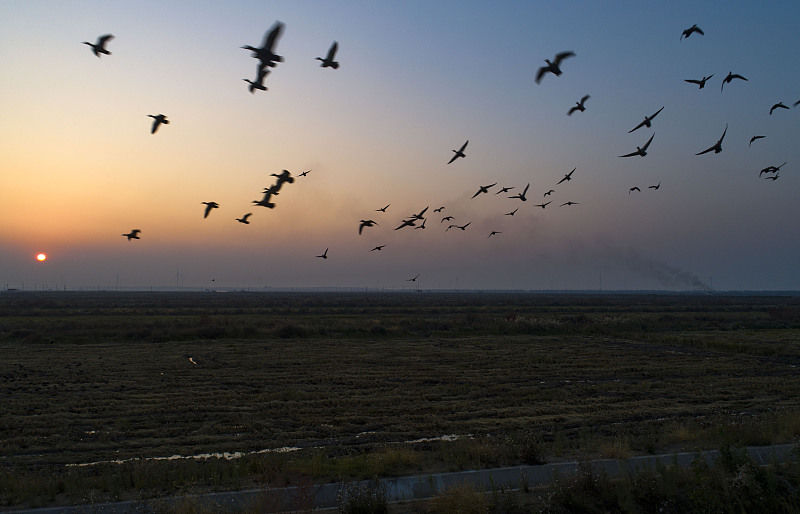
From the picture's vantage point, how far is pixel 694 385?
2497 cm

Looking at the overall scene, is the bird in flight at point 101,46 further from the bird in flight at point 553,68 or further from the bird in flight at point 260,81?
the bird in flight at point 553,68

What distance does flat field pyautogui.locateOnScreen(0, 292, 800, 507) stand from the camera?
12.2m

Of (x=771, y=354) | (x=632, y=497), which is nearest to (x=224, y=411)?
(x=632, y=497)

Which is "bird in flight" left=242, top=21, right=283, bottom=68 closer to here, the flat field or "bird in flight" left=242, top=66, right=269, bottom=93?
"bird in flight" left=242, top=66, right=269, bottom=93

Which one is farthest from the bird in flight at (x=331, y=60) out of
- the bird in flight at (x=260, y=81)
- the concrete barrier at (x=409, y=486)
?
the concrete barrier at (x=409, y=486)

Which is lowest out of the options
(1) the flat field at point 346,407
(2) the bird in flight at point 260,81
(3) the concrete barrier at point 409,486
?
(1) the flat field at point 346,407

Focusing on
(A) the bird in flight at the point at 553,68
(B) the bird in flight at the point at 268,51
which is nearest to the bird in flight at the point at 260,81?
(B) the bird in flight at the point at 268,51

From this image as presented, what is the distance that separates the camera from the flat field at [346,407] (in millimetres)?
12164

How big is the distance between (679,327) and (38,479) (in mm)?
61844

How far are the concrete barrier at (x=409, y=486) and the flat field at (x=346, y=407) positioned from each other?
2.06 ft

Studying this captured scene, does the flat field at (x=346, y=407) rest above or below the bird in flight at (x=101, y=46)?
below

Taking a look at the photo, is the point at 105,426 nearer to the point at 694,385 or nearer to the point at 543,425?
the point at 543,425

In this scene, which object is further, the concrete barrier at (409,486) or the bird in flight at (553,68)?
the bird in flight at (553,68)

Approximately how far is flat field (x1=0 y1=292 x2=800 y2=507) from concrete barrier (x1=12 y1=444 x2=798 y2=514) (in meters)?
0.63
